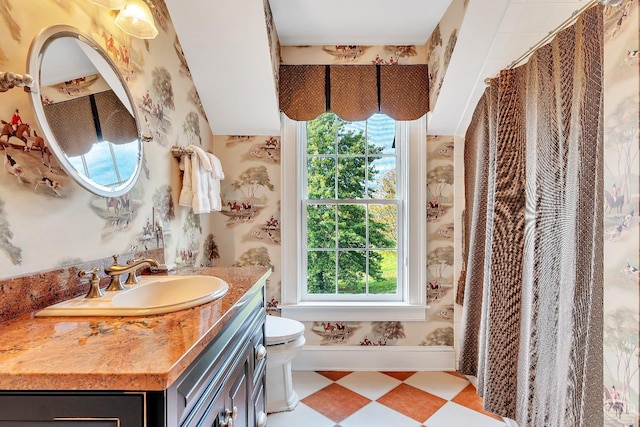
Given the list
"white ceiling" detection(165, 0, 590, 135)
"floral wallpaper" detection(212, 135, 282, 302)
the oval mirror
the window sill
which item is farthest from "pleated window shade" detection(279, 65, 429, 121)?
the window sill

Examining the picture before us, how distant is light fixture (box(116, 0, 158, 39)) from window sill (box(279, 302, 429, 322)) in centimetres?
176

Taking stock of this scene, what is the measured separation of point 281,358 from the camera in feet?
5.71

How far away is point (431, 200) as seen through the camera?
2.27 m

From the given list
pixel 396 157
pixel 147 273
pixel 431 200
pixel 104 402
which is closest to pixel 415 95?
pixel 396 157

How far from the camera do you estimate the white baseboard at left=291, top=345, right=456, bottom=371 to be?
227 cm

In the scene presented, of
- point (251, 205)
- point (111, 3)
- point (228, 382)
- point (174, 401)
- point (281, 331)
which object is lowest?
point (281, 331)

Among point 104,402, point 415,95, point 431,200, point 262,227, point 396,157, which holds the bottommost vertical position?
point 104,402

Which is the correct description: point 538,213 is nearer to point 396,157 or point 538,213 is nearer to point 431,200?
point 431,200

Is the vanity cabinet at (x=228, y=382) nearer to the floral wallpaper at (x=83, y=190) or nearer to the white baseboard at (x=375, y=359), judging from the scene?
the floral wallpaper at (x=83, y=190)

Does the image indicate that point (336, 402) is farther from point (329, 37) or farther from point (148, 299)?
point (329, 37)

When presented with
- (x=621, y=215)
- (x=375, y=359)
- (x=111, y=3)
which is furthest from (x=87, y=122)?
(x=375, y=359)

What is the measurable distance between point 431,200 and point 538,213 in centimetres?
105

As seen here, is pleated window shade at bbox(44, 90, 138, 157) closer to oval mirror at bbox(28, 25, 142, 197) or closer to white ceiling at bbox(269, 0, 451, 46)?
oval mirror at bbox(28, 25, 142, 197)

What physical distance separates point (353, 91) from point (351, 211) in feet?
2.77
